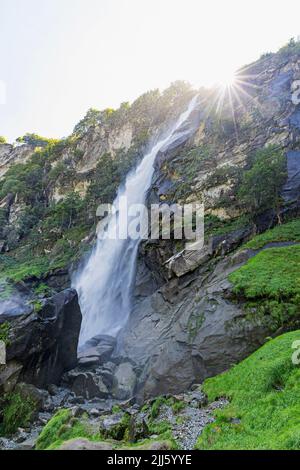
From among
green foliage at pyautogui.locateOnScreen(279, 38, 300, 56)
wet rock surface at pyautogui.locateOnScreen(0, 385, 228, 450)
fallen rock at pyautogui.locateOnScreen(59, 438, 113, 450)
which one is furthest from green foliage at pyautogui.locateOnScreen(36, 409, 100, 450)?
green foliage at pyautogui.locateOnScreen(279, 38, 300, 56)

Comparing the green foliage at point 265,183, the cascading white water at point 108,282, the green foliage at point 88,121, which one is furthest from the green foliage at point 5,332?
the green foliage at point 88,121

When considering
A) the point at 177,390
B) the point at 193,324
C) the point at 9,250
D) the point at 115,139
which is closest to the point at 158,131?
the point at 115,139

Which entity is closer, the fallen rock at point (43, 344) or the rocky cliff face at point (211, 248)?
the rocky cliff face at point (211, 248)

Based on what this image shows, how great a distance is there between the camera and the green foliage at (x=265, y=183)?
2425cm

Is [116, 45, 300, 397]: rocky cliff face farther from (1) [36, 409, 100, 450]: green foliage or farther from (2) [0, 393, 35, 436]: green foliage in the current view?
(1) [36, 409, 100, 450]: green foliage

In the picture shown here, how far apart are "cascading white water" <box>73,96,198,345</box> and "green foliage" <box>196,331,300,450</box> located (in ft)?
52.2

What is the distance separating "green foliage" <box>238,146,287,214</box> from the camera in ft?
79.6

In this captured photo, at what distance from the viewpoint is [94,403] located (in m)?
17.5

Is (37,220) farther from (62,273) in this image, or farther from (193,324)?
(193,324)

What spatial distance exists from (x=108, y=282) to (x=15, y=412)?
1658cm

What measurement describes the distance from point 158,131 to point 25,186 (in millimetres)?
→ 25253

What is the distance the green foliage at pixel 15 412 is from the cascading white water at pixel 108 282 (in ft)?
→ 34.5

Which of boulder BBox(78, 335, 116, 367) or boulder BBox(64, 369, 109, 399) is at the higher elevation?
boulder BBox(78, 335, 116, 367)

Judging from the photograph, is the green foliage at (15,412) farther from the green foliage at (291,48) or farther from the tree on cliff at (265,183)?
the green foliage at (291,48)
